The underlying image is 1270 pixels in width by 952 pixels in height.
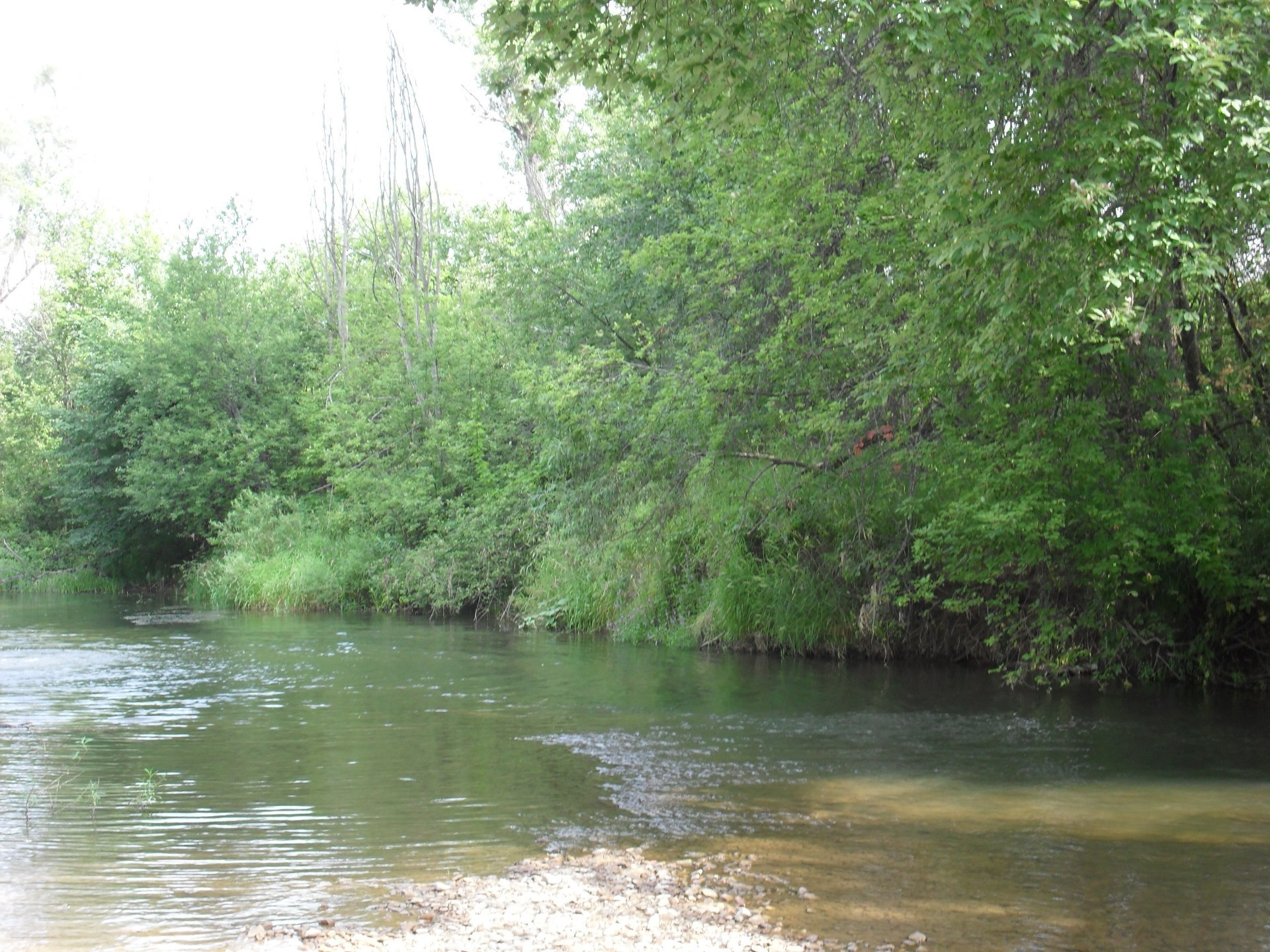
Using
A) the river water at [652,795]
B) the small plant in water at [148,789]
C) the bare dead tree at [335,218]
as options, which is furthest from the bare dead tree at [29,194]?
the small plant in water at [148,789]

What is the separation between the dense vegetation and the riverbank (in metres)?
4.48

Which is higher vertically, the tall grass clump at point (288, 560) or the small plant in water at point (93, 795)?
the tall grass clump at point (288, 560)

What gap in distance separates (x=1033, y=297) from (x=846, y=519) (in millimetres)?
5850

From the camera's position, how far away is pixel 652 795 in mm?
7895

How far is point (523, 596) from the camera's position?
22.0 meters

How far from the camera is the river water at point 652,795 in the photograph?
552 centimetres

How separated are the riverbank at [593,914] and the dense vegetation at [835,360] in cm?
448

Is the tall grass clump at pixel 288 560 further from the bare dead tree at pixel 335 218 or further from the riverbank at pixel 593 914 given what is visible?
the riverbank at pixel 593 914

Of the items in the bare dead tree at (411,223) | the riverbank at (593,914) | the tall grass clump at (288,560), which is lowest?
the riverbank at (593,914)

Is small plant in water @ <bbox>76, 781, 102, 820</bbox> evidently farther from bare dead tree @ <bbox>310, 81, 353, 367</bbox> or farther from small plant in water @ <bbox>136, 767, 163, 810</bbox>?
bare dead tree @ <bbox>310, 81, 353, 367</bbox>

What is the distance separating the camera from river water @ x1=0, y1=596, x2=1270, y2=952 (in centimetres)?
552

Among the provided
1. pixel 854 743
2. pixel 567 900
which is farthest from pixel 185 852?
pixel 854 743

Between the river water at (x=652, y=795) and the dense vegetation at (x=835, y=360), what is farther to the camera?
the dense vegetation at (x=835, y=360)

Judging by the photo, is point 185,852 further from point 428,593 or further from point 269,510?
point 269,510
